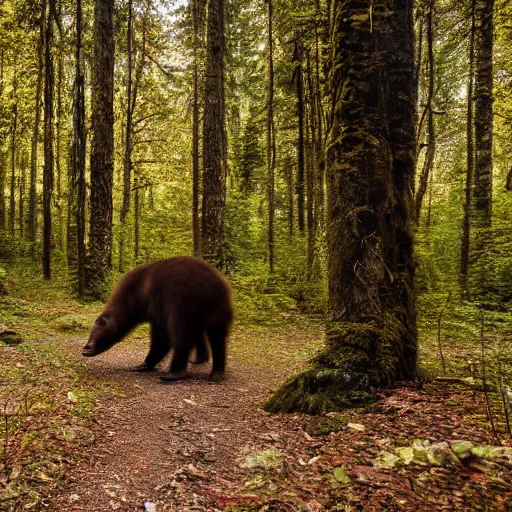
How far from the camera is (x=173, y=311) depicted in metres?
5.79

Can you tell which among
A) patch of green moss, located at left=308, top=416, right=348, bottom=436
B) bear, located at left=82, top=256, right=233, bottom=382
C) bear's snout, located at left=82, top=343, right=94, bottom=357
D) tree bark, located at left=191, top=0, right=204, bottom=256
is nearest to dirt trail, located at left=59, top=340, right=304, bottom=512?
patch of green moss, located at left=308, top=416, right=348, bottom=436

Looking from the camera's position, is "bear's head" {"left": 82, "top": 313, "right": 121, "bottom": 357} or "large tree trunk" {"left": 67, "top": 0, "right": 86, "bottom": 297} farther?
"large tree trunk" {"left": 67, "top": 0, "right": 86, "bottom": 297}

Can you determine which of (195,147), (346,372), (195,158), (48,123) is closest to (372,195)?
(346,372)

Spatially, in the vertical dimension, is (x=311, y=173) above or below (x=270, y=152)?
below

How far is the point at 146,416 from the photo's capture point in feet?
13.5

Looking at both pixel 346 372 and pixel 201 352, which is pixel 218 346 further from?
pixel 346 372

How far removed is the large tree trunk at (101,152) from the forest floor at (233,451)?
7.51 m

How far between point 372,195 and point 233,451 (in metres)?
2.54

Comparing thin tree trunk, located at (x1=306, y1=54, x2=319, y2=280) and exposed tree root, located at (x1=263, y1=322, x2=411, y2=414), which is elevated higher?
thin tree trunk, located at (x1=306, y1=54, x2=319, y2=280)

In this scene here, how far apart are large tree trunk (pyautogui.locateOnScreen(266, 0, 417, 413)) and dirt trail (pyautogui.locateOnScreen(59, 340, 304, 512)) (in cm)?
56

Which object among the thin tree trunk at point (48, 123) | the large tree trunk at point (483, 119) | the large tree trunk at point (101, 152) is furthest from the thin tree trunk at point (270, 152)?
the thin tree trunk at point (48, 123)

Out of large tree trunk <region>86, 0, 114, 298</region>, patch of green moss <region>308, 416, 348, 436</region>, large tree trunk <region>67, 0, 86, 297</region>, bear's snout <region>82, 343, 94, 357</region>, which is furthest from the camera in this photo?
large tree trunk <region>86, 0, 114, 298</region>

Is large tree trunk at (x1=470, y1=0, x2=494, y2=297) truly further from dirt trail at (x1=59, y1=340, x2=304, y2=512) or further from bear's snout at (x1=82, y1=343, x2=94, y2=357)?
bear's snout at (x1=82, y1=343, x2=94, y2=357)

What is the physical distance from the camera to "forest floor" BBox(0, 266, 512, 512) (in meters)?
2.54
